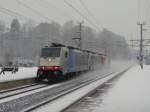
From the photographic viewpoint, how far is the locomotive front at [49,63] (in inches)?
1060

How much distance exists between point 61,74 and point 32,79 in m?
2.34

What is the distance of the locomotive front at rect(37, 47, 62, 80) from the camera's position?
1060 inches

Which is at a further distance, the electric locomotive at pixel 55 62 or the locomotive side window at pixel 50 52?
Answer: the locomotive side window at pixel 50 52

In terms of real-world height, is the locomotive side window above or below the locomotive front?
above

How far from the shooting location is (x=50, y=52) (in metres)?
27.8

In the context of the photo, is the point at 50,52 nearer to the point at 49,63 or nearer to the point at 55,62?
the point at 49,63

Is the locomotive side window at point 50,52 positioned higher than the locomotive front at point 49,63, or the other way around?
the locomotive side window at point 50,52

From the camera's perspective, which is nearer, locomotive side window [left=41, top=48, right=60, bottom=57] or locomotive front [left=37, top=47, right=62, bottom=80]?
locomotive front [left=37, top=47, right=62, bottom=80]

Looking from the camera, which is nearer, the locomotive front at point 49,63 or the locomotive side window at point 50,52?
the locomotive front at point 49,63

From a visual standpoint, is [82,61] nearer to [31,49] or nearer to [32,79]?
[32,79]

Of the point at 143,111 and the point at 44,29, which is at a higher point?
the point at 44,29

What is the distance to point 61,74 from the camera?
27.0m

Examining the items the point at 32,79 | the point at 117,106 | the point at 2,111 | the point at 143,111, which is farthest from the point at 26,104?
the point at 32,79

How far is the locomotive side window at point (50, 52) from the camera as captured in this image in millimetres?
27516
